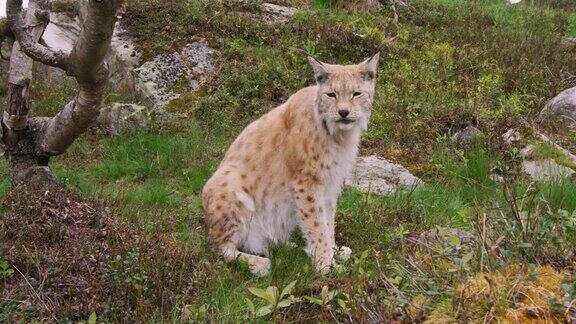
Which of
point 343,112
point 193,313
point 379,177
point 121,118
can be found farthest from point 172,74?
point 193,313

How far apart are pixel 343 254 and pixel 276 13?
9.38 m

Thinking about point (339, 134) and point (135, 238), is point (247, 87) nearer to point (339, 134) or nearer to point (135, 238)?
point (339, 134)

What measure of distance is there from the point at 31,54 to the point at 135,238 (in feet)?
6.19

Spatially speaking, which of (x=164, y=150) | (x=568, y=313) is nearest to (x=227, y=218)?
(x=164, y=150)

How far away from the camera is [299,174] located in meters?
6.24

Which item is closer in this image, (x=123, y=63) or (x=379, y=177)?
(x=379, y=177)

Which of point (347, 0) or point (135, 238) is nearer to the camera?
point (135, 238)

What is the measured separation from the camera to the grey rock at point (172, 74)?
11250 mm

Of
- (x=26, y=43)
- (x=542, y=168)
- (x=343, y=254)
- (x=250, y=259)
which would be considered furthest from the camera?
(x=542, y=168)

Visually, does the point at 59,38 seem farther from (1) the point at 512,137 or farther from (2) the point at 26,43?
(1) the point at 512,137

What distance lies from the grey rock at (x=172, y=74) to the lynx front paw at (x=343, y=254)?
581cm

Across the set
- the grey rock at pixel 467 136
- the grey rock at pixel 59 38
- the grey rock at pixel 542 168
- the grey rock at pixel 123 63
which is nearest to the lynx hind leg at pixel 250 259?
the grey rock at pixel 542 168

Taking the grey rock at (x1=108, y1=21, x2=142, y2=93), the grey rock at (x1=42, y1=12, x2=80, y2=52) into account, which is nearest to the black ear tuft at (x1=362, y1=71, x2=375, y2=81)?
the grey rock at (x1=108, y1=21, x2=142, y2=93)

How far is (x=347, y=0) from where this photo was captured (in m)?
15.2
